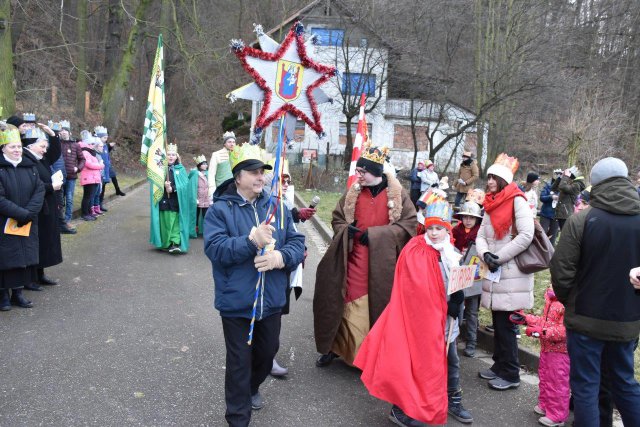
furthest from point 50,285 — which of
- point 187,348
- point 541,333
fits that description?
A: point 541,333

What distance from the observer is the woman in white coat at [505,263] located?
4730mm

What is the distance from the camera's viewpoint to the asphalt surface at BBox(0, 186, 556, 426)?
4.09 metres

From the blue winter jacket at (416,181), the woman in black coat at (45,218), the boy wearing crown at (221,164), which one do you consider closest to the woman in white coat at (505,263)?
the woman in black coat at (45,218)

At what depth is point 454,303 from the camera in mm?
4070

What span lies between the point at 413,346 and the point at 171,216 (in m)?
6.62

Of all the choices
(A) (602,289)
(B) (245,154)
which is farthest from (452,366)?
(B) (245,154)

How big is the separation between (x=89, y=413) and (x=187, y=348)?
56.4 inches

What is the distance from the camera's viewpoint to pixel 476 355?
224 inches

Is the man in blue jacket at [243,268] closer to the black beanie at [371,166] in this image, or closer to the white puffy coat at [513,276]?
the black beanie at [371,166]

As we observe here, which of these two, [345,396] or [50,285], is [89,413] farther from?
[50,285]

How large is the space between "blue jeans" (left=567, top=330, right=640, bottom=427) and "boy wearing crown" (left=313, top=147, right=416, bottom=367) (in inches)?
69.6

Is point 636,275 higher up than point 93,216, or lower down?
higher up

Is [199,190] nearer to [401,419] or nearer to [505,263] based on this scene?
[505,263]

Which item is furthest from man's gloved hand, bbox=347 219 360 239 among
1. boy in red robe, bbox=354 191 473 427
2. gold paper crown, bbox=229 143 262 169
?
gold paper crown, bbox=229 143 262 169
